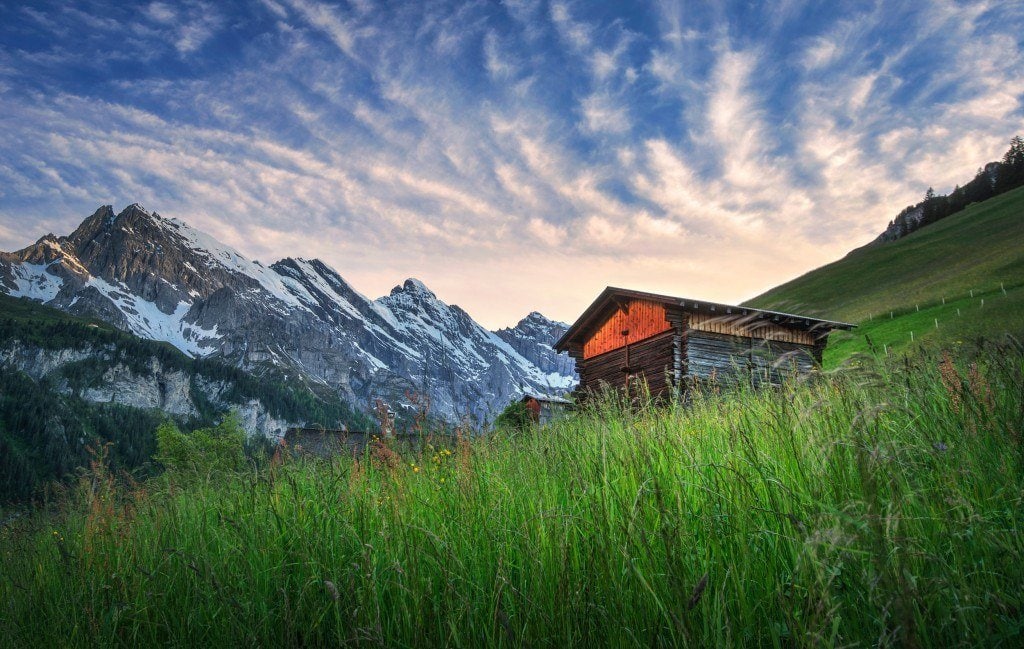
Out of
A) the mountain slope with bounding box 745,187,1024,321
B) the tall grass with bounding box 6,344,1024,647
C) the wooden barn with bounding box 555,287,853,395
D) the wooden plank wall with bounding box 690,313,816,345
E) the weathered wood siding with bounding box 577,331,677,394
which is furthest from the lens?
the mountain slope with bounding box 745,187,1024,321

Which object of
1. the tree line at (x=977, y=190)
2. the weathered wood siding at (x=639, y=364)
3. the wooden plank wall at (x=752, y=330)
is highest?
the tree line at (x=977, y=190)

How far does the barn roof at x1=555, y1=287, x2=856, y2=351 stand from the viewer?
22.1 metres

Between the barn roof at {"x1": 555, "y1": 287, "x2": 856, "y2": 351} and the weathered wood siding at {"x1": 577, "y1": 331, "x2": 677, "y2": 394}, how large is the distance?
1.47m

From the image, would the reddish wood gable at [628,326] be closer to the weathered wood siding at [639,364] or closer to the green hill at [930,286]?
the weathered wood siding at [639,364]

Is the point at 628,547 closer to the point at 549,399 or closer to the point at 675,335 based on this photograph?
the point at 549,399

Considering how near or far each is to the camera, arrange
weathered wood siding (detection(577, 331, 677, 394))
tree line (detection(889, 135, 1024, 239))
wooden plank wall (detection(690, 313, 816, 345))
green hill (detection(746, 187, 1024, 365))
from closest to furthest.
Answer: wooden plank wall (detection(690, 313, 816, 345)), weathered wood siding (detection(577, 331, 677, 394)), green hill (detection(746, 187, 1024, 365)), tree line (detection(889, 135, 1024, 239))

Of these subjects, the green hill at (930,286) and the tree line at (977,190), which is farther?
the tree line at (977,190)

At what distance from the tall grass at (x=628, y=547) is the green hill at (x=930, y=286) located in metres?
18.6

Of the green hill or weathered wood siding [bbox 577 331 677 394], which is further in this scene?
the green hill

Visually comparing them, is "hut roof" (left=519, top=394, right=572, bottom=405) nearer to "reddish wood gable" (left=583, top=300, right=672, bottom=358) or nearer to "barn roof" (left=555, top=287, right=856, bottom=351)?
"reddish wood gable" (left=583, top=300, right=672, bottom=358)

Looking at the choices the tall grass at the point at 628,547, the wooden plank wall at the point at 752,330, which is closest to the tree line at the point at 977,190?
the wooden plank wall at the point at 752,330

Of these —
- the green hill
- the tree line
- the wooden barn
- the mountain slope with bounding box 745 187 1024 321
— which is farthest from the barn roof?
the tree line

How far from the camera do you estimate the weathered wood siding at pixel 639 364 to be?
23.5 m

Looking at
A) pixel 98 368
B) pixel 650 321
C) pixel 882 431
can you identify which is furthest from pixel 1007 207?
pixel 98 368
